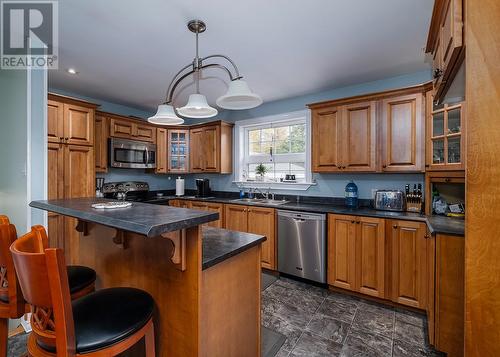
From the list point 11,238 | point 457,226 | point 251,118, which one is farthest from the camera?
point 251,118

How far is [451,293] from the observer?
1673mm

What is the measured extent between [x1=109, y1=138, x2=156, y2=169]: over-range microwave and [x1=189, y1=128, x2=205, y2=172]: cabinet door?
2.20 ft

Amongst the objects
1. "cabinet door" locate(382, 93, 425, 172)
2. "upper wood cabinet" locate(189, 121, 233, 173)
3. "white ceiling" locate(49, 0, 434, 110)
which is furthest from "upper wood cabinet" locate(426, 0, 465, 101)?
"upper wood cabinet" locate(189, 121, 233, 173)

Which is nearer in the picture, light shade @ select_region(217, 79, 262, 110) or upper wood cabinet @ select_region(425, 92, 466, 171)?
light shade @ select_region(217, 79, 262, 110)

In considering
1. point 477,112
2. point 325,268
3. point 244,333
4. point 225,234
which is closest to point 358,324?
point 325,268

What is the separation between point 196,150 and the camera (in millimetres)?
4508

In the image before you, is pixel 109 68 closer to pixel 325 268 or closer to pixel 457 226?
pixel 325 268

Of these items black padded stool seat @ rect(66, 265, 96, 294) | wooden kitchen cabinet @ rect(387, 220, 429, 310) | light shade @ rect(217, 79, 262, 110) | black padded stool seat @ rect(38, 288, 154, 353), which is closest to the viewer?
black padded stool seat @ rect(38, 288, 154, 353)

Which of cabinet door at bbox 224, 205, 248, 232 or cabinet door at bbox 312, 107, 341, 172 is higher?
cabinet door at bbox 312, 107, 341, 172

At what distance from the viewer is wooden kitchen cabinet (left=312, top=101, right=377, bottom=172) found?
2803 mm

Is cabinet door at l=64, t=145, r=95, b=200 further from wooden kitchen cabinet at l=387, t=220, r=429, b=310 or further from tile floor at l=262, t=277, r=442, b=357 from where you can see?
wooden kitchen cabinet at l=387, t=220, r=429, b=310

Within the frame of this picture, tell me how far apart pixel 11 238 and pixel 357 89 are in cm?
364

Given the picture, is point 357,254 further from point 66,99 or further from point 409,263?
point 66,99

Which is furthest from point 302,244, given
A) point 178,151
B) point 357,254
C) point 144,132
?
point 144,132
